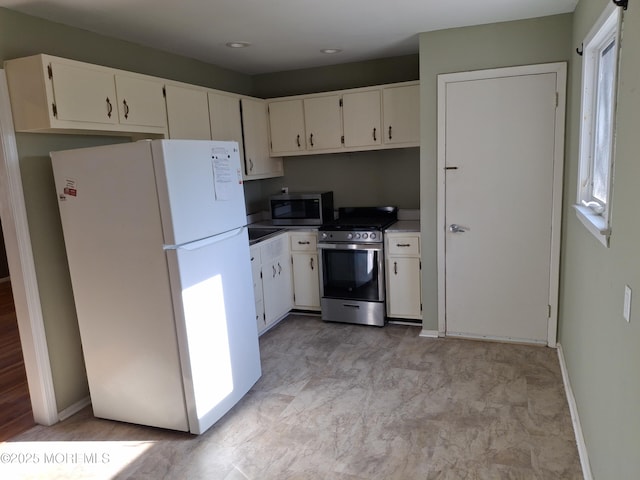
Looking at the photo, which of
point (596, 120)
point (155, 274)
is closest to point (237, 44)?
point (155, 274)

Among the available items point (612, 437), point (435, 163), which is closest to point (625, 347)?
point (612, 437)

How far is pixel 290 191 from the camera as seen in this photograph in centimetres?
496

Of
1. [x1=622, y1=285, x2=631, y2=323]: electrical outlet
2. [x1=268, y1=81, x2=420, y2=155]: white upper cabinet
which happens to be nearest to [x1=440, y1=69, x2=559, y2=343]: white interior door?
[x1=268, y1=81, x2=420, y2=155]: white upper cabinet

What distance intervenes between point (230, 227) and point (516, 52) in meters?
2.35

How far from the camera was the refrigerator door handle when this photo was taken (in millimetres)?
2418

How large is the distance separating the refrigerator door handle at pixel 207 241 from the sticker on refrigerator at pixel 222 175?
220 mm

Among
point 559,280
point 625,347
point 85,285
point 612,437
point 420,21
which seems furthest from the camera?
point 559,280

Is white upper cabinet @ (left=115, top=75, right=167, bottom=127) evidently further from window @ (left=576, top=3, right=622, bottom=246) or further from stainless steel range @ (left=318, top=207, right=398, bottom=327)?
window @ (left=576, top=3, right=622, bottom=246)

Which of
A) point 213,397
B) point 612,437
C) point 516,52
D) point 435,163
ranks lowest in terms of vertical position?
point 213,397

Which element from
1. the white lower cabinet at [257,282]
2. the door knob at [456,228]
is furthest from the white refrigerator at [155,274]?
the door knob at [456,228]

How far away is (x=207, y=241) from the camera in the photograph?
261 cm

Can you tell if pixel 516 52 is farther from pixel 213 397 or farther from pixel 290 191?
pixel 213 397

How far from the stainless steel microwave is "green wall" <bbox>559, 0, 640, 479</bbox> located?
2.32 meters

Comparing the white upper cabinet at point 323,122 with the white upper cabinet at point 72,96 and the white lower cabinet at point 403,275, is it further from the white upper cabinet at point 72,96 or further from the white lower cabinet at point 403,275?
the white upper cabinet at point 72,96
